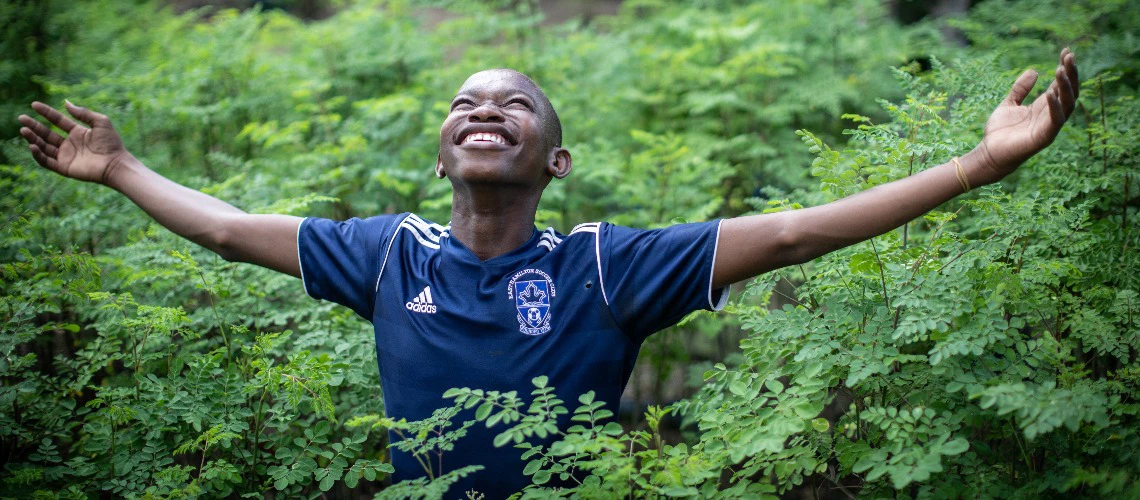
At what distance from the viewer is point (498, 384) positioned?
2729mm

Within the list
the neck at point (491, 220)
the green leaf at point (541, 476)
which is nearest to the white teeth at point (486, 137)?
the neck at point (491, 220)

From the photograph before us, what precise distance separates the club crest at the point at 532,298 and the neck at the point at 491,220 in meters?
0.19

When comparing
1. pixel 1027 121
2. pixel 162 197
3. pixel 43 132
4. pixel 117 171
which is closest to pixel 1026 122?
pixel 1027 121

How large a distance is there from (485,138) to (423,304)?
636mm

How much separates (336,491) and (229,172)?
2482 mm

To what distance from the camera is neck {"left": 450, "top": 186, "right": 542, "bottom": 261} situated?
2.96m

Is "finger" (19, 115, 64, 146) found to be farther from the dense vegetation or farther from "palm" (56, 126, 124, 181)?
the dense vegetation

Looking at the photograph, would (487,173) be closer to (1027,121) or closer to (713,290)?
(713,290)

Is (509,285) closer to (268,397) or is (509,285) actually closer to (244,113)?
(268,397)

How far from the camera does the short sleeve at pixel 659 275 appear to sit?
2.67 meters

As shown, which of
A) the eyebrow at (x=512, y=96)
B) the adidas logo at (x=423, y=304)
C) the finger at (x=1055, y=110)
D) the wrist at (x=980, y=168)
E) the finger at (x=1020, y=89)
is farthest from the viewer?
the eyebrow at (x=512, y=96)

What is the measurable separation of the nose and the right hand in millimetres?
1378

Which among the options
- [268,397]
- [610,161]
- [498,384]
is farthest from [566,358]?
[610,161]

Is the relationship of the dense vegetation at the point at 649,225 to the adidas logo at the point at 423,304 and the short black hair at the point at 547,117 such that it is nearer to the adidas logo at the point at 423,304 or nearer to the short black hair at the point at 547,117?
the adidas logo at the point at 423,304
